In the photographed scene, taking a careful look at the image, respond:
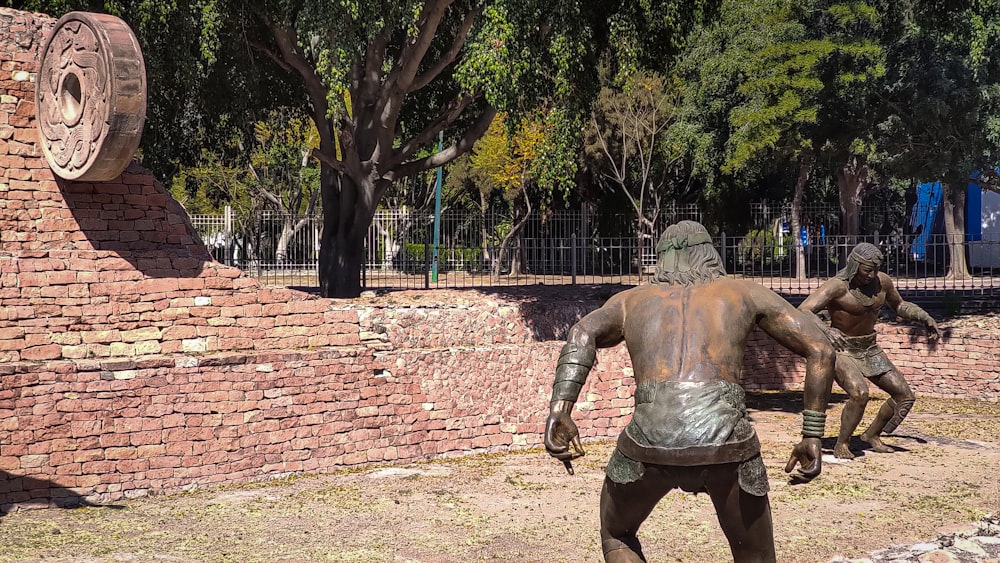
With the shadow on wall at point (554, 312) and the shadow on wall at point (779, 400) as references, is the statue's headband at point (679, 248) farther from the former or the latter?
the shadow on wall at point (779, 400)

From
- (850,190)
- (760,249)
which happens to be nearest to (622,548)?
(760,249)

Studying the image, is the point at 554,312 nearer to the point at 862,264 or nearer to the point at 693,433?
the point at 862,264

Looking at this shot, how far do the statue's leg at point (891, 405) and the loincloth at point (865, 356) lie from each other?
112 millimetres

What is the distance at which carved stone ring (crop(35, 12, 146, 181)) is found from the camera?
8422 mm

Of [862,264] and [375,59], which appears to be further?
[375,59]

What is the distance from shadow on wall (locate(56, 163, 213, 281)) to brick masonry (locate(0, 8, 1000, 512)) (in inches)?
0.5

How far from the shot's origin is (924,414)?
1287 centimetres

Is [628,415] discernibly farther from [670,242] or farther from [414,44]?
[670,242]

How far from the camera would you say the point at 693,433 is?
13.6 feet

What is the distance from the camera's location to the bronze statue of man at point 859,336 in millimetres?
9648

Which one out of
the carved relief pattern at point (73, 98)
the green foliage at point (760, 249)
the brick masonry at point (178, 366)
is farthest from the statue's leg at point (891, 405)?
the carved relief pattern at point (73, 98)

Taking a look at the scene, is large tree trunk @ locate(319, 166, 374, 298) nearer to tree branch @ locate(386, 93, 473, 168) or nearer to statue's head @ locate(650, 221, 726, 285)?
tree branch @ locate(386, 93, 473, 168)

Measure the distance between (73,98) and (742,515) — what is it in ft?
23.0

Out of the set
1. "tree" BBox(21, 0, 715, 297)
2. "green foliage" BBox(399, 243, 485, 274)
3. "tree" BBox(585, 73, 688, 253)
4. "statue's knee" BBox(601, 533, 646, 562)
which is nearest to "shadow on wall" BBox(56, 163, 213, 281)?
"tree" BBox(21, 0, 715, 297)
